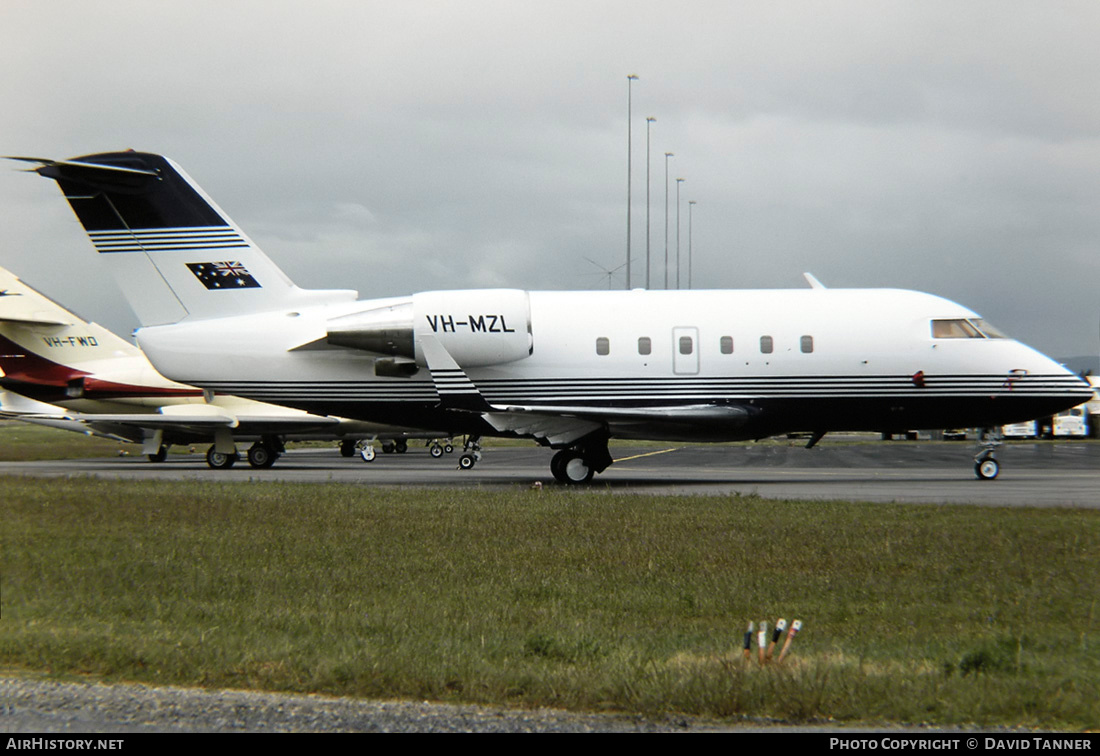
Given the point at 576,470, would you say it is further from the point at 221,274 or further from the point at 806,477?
the point at 221,274

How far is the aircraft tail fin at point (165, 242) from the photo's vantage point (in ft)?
70.3

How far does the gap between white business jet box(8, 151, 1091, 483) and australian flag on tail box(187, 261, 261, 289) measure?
0.05 meters

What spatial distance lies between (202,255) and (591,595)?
16.2 metres

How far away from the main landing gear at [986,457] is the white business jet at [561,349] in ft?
2.91

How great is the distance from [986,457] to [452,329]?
12.8 metres

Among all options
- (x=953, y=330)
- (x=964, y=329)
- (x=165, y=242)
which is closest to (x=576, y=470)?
(x=953, y=330)

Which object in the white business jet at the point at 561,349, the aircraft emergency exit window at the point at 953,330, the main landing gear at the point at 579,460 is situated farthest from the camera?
the aircraft emergency exit window at the point at 953,330

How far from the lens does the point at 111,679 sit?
598cm

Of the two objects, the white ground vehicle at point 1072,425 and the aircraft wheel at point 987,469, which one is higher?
the aircraft wheel at point 987,469

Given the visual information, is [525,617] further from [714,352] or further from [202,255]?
[202,255]

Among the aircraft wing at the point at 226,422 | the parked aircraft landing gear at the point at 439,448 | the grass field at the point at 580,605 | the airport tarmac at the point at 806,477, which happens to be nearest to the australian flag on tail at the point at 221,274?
the airport tarmac at the point at 806,477

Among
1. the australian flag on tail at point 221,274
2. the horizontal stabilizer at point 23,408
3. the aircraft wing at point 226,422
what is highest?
the australian flag on tail at point 221,274
